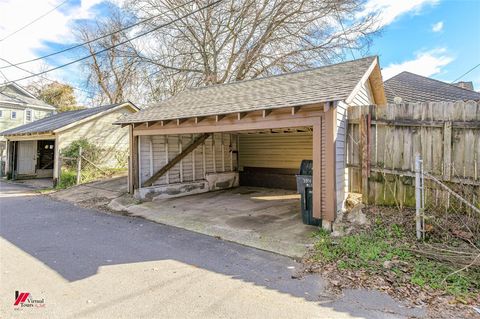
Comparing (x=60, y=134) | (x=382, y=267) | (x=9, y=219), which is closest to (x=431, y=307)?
(x=382, y=267)

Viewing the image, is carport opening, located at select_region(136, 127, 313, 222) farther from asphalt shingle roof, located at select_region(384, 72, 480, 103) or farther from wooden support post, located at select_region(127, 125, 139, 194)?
→ asphalt shingle roof, located at select_region(384, 72, 480, 103)

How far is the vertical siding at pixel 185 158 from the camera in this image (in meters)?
9.67

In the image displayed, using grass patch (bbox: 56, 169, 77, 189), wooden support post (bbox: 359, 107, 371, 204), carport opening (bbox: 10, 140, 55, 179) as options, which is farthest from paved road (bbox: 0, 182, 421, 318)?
carport opening (bbox: 10, 140, 55, 179)

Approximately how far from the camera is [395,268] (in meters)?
3.88

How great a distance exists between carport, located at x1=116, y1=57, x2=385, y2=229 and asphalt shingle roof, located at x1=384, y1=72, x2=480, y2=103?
2856 millimetres

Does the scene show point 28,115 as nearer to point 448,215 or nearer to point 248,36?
point 248,36

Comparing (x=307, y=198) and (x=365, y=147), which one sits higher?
(x=365, y=147)

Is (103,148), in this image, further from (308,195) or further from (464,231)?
(464,231)

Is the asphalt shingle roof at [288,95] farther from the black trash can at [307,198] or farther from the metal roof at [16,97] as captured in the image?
the metal roof at [16,97]

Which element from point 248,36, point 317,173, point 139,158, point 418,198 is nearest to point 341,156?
point 317,173

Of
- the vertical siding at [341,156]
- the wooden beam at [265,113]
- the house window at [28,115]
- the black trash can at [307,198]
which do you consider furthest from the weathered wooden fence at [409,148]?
the house window at [28,115]

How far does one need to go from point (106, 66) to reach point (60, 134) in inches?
599

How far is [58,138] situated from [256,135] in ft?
30.6

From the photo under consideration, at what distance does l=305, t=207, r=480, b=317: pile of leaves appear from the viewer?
3.21 m
